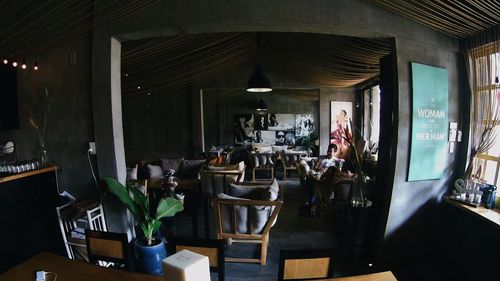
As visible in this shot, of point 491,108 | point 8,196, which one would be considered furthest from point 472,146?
point 8,196

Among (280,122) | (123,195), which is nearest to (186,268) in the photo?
(123,195)

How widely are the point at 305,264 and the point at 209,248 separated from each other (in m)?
0.64

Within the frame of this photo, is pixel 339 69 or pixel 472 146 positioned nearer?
pixel 472 146

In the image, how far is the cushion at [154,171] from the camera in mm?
5793

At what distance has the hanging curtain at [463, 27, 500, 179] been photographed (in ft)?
9.25

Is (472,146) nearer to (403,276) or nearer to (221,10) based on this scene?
(403,276)

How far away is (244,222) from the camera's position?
3.50 meters

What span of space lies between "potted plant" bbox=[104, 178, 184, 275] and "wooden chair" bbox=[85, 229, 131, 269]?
0.82 feet

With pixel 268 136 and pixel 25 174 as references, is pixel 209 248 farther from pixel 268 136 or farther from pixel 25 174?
pixel 268 136

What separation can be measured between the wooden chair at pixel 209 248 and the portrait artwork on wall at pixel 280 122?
10306mm

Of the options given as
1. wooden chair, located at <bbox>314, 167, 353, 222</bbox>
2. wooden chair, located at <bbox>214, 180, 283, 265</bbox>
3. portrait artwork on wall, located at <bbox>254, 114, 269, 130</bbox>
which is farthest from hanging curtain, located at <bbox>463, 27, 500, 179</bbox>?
portrait artwork on wall, located at <bbox>254, 114, 269, 130</bbox>

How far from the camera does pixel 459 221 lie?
3107mm

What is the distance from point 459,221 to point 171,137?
773cm

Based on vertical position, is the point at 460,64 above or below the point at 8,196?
above
